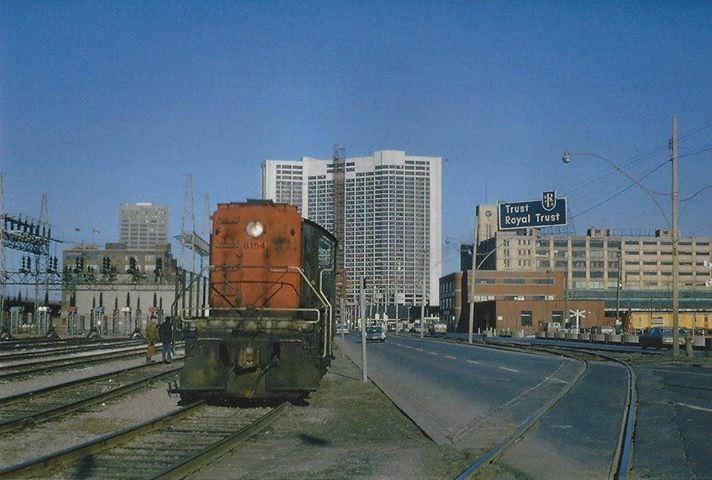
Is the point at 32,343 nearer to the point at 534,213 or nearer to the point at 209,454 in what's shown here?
the point at 534,213

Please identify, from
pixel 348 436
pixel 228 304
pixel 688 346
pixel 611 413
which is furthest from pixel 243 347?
pixel 688 346

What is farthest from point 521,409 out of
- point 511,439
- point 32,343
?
point 32,343

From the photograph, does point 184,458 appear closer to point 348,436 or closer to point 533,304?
point 348,436

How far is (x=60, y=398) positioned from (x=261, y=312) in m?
5.78

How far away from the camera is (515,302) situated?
123438 millimetres

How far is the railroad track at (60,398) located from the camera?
525 inches

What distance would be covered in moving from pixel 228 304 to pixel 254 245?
145 cm

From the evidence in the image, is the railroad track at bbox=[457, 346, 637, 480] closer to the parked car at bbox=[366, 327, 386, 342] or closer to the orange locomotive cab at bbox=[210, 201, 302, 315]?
the orange locomotive cab at bbox=[210, 201, 302, 315]

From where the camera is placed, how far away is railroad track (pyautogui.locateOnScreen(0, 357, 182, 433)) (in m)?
13.3

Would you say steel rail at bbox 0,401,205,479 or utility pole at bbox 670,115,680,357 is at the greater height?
utility pole at bbox 670,115,680,357

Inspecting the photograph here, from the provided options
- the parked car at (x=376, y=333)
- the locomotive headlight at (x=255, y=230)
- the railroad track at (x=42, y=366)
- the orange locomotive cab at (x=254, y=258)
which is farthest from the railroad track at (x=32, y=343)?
the locomotive headlight at (x=255, y=230)

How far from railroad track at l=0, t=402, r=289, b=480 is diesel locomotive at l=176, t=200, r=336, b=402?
3.09ft

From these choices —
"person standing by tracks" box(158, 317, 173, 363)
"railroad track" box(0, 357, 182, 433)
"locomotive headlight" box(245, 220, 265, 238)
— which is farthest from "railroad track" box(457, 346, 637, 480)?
"person standing by tracks" box(158, 317, 173, 363)

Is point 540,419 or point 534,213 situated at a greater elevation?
point 534,213
